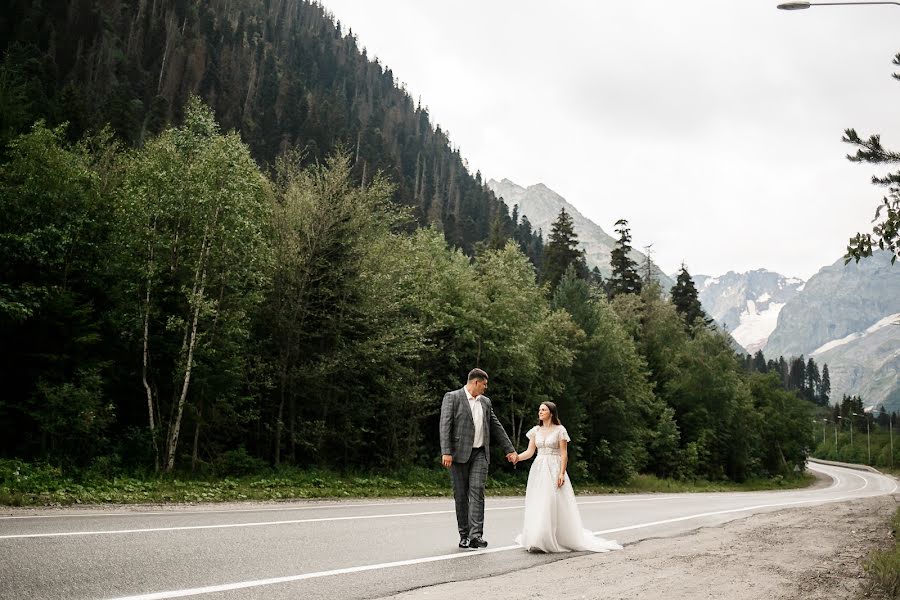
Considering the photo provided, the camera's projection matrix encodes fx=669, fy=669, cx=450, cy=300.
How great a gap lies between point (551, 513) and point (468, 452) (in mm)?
1260

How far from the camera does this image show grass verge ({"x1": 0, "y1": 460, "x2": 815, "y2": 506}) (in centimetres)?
1209

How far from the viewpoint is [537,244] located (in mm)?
149125

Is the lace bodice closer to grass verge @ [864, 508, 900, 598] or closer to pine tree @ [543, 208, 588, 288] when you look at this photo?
grass verge @ [864, 508, 900, 598]

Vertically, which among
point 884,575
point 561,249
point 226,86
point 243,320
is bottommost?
point 884,575

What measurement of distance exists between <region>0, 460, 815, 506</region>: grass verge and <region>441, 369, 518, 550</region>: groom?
740 centimetres

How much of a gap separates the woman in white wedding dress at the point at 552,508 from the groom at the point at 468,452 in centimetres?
50

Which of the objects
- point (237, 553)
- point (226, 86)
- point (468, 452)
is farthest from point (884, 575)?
point (226, 86)

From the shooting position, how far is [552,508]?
7.96 meters

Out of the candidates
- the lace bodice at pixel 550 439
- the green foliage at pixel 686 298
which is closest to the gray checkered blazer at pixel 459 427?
the lace bodice at pixel 550 439

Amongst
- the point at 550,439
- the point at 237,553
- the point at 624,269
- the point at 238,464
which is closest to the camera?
the point at 237,553

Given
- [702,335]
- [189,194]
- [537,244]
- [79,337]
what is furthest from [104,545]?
[537,244]

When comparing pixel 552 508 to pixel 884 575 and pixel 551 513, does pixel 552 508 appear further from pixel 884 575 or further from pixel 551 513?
pixel 884 575

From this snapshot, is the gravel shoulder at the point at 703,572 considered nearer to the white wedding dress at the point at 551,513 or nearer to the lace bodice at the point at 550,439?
the white wedding dress at the point at 551,513

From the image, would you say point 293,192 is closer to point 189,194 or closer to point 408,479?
point 189,194
